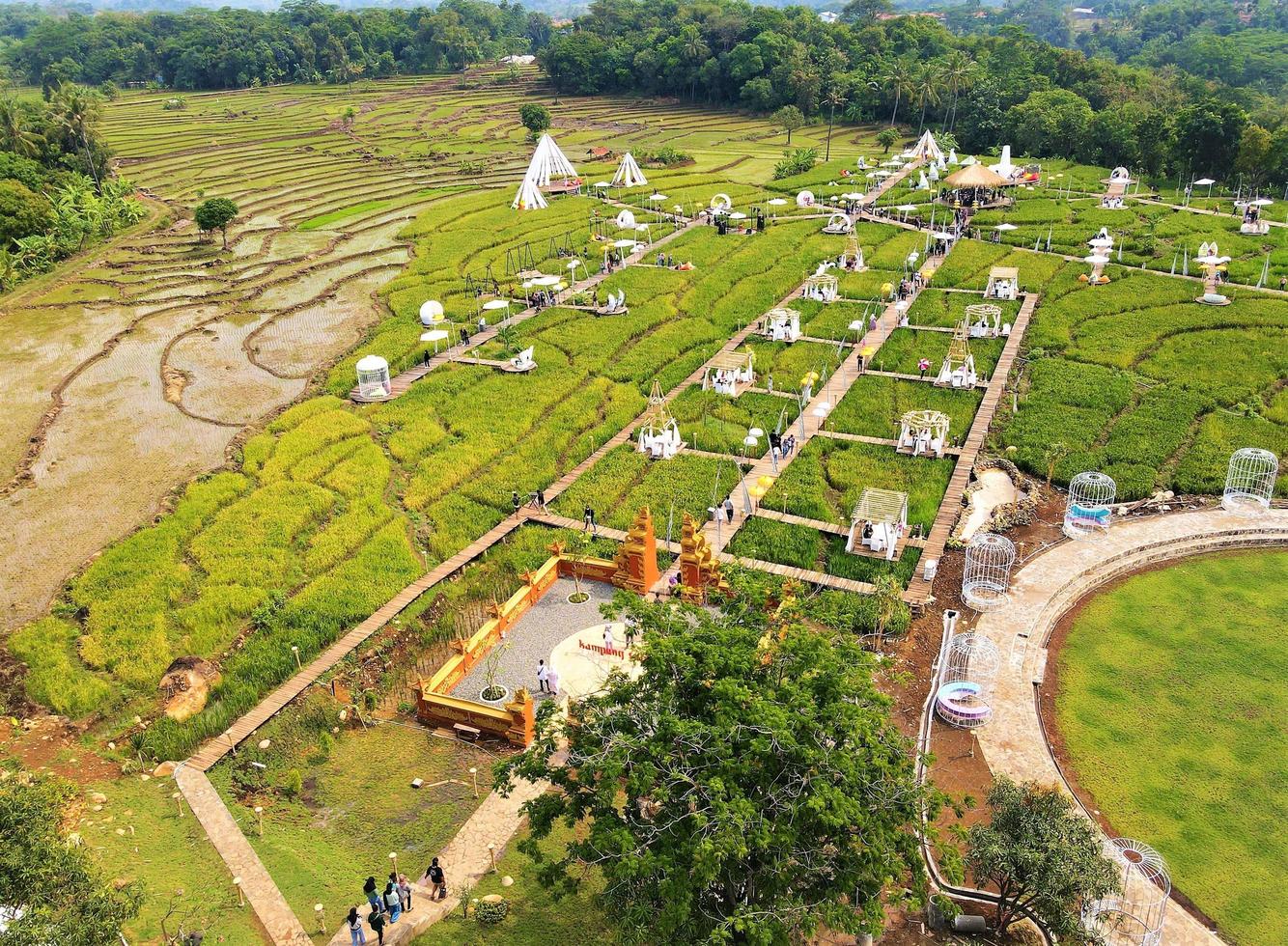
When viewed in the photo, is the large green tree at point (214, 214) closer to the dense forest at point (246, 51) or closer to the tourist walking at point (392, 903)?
the tourist walking at point (392, 903)

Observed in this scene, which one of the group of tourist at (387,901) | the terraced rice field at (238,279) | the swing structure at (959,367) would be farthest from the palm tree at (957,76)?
the group of tourist at (387,901)

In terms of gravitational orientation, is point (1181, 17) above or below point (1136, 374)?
above

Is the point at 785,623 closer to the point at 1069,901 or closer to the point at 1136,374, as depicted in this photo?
the point at 1069,901

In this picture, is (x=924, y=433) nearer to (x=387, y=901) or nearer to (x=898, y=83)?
(x=387, y=901)

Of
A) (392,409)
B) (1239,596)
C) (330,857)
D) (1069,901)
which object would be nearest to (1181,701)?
(1239,596)

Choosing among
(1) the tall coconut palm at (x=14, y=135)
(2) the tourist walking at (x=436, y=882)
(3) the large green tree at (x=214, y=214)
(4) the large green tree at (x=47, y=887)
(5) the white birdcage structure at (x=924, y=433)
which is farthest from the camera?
(1) the tall coconut palm at (x=14, y=135)

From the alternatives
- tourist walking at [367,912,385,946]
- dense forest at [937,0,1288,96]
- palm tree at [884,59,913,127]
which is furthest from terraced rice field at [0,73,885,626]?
dense forest at [937,0,1288,96]

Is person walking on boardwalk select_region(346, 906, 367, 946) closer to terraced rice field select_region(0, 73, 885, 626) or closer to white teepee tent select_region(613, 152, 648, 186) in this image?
terraced rice field select_region(0, 73, 885, 626)

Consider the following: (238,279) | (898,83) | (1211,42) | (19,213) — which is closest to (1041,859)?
(238,279)
